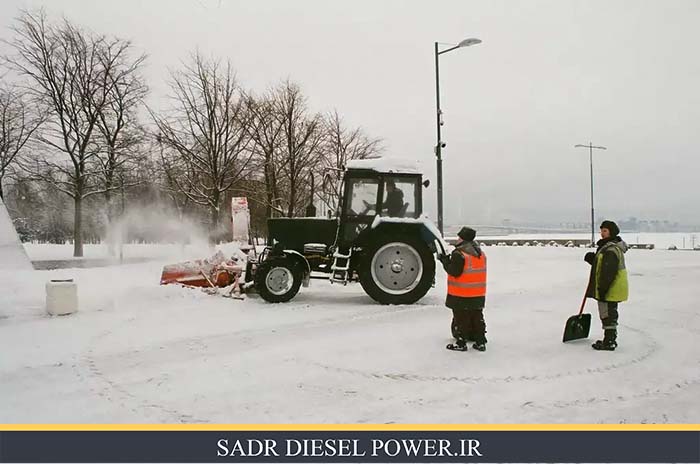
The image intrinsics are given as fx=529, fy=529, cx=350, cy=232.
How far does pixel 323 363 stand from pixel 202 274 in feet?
17.9

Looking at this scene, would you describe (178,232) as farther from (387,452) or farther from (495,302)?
(387,452)

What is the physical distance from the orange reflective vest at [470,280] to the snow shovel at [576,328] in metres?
1.35

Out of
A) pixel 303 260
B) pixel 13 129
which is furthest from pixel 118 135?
pixel 303 260

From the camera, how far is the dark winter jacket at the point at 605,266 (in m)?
6.05

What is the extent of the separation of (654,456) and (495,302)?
655cm

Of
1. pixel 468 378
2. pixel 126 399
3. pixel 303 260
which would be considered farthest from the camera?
pixel 303 260

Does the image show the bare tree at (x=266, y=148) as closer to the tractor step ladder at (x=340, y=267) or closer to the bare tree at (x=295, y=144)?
the bare tree at (x=295, y=144)

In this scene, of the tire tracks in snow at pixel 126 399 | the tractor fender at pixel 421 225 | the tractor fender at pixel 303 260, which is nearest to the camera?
the tire tracks in snow at pixel 126 399

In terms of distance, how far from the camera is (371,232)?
9.35 m

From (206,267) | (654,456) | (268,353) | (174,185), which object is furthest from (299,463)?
(174,185)

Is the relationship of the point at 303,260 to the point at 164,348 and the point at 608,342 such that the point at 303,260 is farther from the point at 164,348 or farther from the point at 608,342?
the point at 608,342

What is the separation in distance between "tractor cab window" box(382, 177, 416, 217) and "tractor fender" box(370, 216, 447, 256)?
0.14m

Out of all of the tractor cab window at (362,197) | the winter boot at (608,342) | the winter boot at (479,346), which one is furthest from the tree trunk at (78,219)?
the winter boot at (608,342)

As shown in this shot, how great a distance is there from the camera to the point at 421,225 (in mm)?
9320
